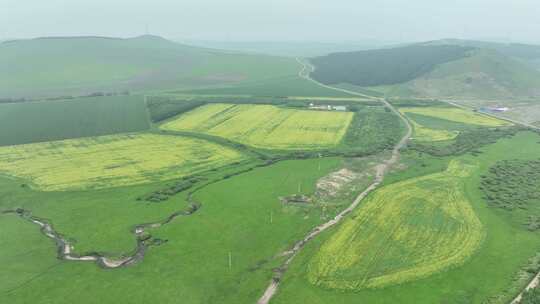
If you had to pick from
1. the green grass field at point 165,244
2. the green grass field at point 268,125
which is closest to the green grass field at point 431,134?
the green grass field at point 268,125

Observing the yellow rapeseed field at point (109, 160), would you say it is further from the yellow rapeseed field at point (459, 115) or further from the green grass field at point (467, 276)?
the yellow rapeseed field at point (459, 115)

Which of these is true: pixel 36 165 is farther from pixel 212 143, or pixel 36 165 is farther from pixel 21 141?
pixel 212 143

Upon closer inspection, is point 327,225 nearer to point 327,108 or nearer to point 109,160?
point 109,160

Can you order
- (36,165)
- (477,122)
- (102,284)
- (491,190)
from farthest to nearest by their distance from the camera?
(477,122) < (36,165) < (491,190) < (102,284)

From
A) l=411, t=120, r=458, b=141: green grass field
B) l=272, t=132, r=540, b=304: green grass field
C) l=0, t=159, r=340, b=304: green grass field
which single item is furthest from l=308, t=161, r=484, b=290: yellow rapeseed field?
l=411, t=120, r=458, b=141: green grass field

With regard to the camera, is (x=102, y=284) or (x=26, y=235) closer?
(x=102, y=284)

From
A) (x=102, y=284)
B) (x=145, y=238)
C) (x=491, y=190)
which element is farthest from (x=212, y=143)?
(x=491, y=190)

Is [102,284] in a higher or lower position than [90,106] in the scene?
lower
